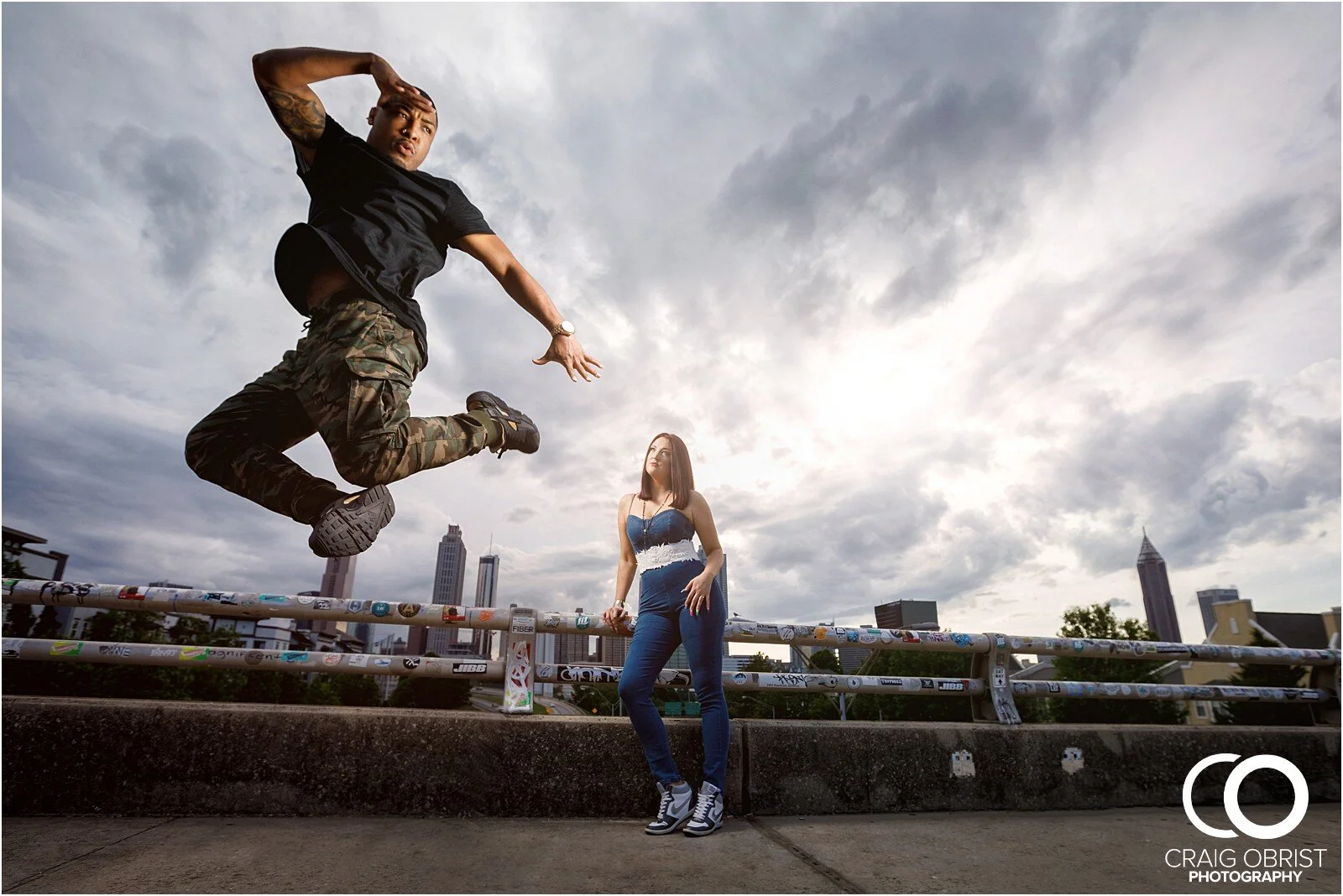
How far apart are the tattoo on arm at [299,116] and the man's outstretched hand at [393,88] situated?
1.30ft

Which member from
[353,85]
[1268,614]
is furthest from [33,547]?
[1268,614]

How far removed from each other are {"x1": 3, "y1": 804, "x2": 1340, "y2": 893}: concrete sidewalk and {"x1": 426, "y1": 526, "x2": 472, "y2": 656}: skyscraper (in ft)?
3.80

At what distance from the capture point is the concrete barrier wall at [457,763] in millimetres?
2596

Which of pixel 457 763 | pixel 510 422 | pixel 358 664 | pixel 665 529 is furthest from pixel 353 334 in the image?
pixel 457 763

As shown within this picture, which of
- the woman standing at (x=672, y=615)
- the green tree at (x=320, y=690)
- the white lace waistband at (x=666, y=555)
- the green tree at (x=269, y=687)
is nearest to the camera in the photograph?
the woman standing at (x=672, y=615)

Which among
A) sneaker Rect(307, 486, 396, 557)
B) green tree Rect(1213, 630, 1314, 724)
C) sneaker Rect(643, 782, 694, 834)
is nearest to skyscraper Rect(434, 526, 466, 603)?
sneaker Rect(307, 486, 396, 557)

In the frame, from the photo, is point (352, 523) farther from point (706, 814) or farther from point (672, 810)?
point (706, 814)

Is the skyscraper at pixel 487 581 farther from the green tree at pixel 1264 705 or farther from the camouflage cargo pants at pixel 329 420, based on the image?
the green tree at pixel 1264 705

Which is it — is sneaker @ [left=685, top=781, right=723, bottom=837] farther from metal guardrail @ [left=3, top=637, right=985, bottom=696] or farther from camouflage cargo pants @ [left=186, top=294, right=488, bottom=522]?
camouflage cargo pants @ [left=186, top=294, right=488, bottom=522]

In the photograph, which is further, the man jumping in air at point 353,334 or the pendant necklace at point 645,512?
the man jumping in air at point 353,334

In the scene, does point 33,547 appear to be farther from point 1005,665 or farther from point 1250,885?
point 1250,885

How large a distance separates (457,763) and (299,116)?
393cm

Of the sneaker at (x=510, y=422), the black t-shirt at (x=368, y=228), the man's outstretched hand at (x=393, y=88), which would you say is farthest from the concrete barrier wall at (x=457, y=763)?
the man's outstretched hand at (x=393, y=88)

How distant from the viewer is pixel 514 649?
10.0 feet
